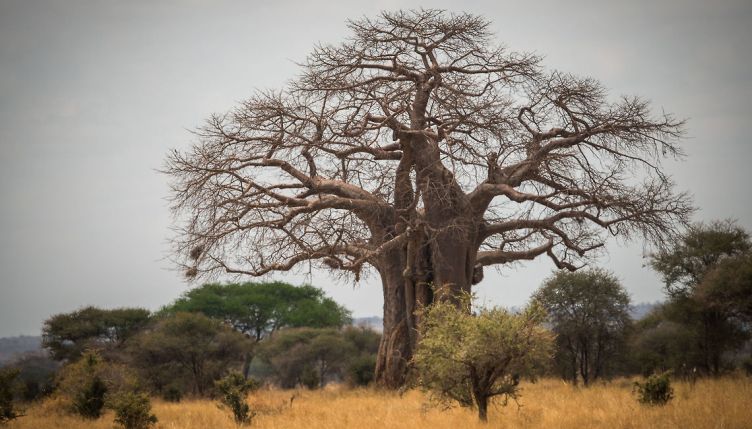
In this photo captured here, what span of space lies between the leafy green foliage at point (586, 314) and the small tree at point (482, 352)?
914 cm

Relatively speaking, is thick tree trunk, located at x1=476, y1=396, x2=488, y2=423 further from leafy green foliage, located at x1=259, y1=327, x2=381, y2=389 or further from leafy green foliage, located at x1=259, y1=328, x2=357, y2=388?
leafy green foliage, located at x1=259, y1=328, x2=357, y2=388

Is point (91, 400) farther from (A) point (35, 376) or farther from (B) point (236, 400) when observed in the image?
(A) point (35, 376)

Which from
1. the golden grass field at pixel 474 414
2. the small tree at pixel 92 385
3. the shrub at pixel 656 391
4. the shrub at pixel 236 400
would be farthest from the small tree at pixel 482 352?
the small tree at pixel 92 385

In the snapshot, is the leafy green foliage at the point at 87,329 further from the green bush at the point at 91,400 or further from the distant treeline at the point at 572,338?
the green bush at the point at 91,400

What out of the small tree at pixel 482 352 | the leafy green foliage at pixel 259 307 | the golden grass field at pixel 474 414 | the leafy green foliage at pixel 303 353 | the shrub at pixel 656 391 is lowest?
the golden grass field at pixel 474 414

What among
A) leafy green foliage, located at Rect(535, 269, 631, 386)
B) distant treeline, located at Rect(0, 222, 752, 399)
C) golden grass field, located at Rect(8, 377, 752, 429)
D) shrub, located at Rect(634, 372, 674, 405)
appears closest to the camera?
golden grass field, located at Rect(8, 377, 752, 429)

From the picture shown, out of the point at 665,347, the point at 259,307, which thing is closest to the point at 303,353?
the point at 259,307

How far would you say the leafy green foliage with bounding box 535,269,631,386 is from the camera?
1753 cm

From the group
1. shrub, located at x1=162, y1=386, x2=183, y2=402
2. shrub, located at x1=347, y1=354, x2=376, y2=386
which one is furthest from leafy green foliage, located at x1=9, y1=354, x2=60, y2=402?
shrub, located at x1=347, y1=354, x2=376, y2=386

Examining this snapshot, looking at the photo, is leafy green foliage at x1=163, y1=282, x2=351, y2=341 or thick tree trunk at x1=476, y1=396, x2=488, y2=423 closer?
thick tree trunk at x1=476, y1=396, x2=488, y2=423

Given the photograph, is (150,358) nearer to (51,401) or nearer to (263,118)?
(51,401)

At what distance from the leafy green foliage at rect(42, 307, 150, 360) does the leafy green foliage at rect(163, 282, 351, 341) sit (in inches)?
302

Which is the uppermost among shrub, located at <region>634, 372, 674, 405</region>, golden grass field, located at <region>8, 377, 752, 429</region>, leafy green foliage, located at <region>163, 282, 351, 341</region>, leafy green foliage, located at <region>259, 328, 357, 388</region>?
leafy green foliage, located at <region>163, 282, 351, 341</region>

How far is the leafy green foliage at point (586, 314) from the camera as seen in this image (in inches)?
690
